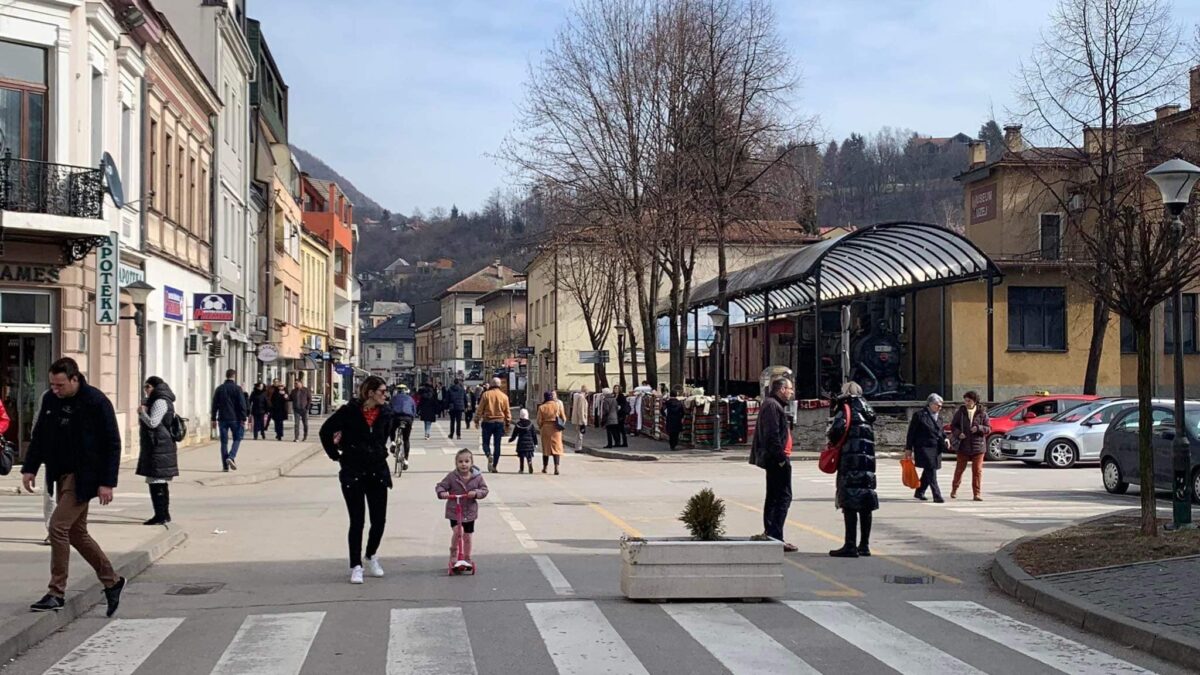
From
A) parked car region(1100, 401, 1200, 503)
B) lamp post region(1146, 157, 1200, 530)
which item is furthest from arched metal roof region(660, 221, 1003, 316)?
lamp post region(1146, 157, 1200, 530)

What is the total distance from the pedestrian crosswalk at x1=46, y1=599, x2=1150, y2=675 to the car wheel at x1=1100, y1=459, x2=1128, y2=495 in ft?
37.6

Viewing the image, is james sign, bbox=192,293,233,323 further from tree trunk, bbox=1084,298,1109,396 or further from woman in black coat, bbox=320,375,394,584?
woman in black coat, bbox=320,375,394,584

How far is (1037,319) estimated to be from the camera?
4366 centimetres

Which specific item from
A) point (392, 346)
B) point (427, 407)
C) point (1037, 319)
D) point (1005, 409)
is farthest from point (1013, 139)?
point (392, 346)

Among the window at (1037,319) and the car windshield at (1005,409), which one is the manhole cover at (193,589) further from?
the window at (1037,319)

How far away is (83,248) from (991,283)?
20.5 m

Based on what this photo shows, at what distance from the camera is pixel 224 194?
1587 inches

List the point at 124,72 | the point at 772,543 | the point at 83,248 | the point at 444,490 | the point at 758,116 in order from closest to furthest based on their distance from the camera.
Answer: the point at 772,543 → the point at 444,490 → the point at 83,248 → the point at 124,72 → the point at 758,116

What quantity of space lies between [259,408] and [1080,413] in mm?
22382

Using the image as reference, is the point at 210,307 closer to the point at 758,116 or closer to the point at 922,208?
the point at 758,116

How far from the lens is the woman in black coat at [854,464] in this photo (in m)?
13.1

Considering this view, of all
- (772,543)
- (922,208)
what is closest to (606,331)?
(922,208)

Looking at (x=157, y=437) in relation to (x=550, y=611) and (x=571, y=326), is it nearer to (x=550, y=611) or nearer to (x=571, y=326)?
(x=550, y=611)

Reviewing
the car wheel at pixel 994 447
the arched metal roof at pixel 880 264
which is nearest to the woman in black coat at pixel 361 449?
the car wheel at pixel 994 447
